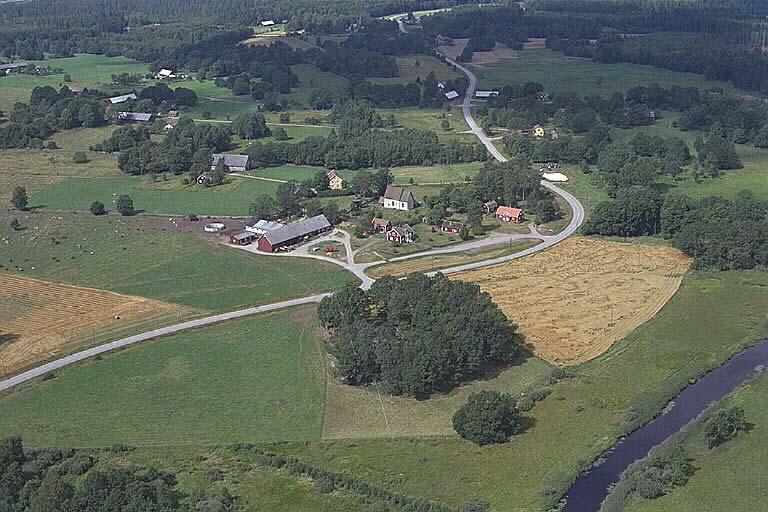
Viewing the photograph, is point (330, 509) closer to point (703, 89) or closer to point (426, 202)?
point (426, 202)

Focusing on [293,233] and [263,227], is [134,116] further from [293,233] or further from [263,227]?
[293,233]

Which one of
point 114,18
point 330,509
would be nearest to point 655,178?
point 330,509

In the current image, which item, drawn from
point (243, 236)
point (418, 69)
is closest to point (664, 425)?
point (243, 236)

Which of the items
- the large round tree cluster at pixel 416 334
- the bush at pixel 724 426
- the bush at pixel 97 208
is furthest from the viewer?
the bush at pixel 97 208

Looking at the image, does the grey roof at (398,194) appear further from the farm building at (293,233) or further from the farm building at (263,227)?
the farm building at (263,227)

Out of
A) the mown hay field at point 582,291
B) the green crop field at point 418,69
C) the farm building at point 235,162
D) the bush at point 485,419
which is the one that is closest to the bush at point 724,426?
the bush at point 485,419

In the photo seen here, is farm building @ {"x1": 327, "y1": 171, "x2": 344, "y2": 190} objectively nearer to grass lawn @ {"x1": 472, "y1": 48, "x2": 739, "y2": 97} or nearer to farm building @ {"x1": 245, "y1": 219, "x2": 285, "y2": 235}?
farm building @ {"x1": 245, "y1": 219, "x2": 285, "y2": 235}

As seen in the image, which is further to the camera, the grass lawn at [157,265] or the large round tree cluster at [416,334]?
the grass lawn at [157,265]
